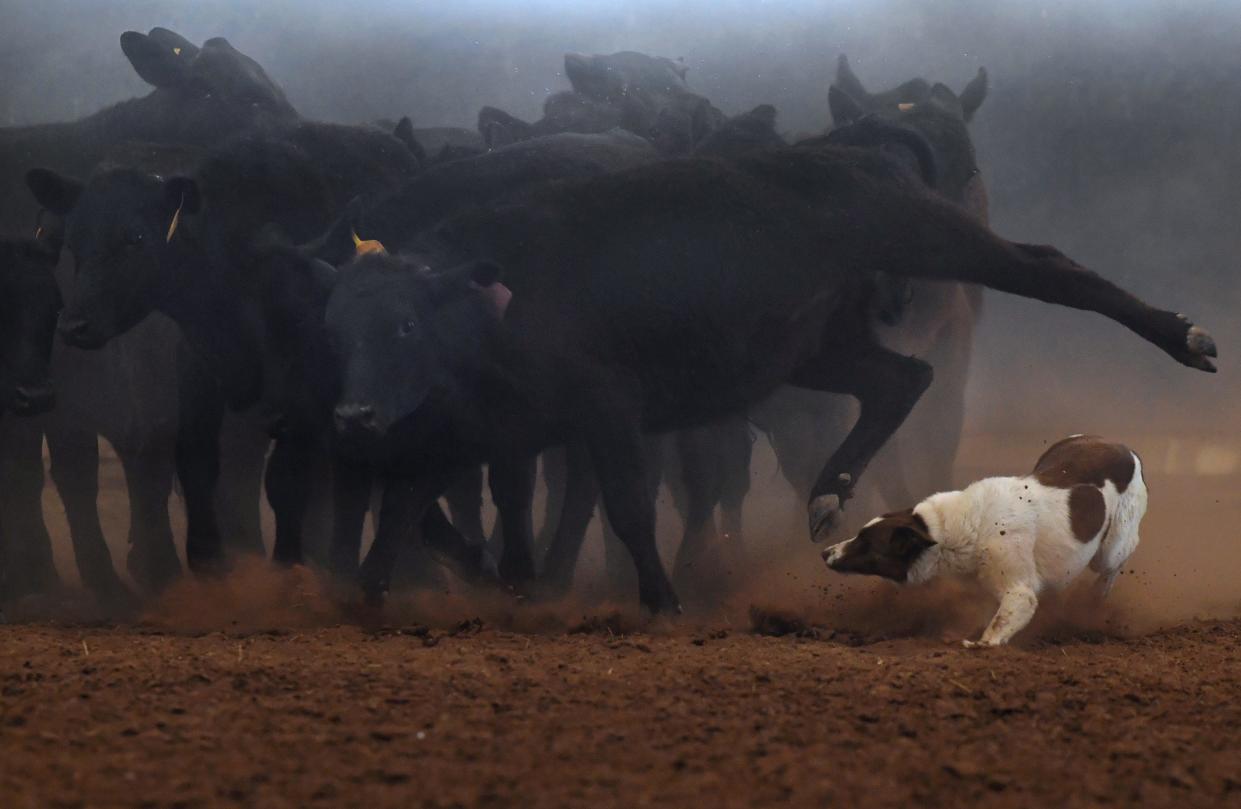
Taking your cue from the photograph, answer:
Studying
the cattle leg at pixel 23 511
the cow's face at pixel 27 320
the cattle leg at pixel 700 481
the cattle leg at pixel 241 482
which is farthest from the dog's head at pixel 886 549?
the cattle leg at pixel 23 511

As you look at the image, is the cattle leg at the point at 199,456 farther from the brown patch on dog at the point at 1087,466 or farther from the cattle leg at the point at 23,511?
the brown patch on dog at the point at 1087,466

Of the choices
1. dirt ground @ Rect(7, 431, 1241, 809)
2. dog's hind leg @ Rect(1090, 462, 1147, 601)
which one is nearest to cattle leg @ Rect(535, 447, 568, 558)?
dirt ground @ Rect(7, 431, 1241, 809)

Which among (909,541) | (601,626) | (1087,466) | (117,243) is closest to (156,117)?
(117,243)

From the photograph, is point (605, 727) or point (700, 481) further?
point (700, 481)

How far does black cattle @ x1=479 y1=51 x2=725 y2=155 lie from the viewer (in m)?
9.45

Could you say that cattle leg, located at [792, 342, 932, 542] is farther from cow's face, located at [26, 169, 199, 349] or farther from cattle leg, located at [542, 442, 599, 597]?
cow's face, located at [26, 169, 199, 349]

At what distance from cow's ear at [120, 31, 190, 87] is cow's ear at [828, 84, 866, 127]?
15.0 feet

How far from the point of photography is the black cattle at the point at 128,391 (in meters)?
8.24

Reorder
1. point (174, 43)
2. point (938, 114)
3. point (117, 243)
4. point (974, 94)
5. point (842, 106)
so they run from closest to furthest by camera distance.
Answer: point (117, 243) < point (174, 43) < point (938, 114) < point (842, 106) < point (974, 94)

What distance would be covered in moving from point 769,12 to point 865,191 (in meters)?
3.03

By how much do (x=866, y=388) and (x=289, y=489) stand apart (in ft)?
11.5

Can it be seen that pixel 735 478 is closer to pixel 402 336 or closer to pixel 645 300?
pixel 645 300

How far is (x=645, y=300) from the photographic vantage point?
22.7 ft

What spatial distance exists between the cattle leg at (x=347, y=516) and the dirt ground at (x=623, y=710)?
2.91ft
